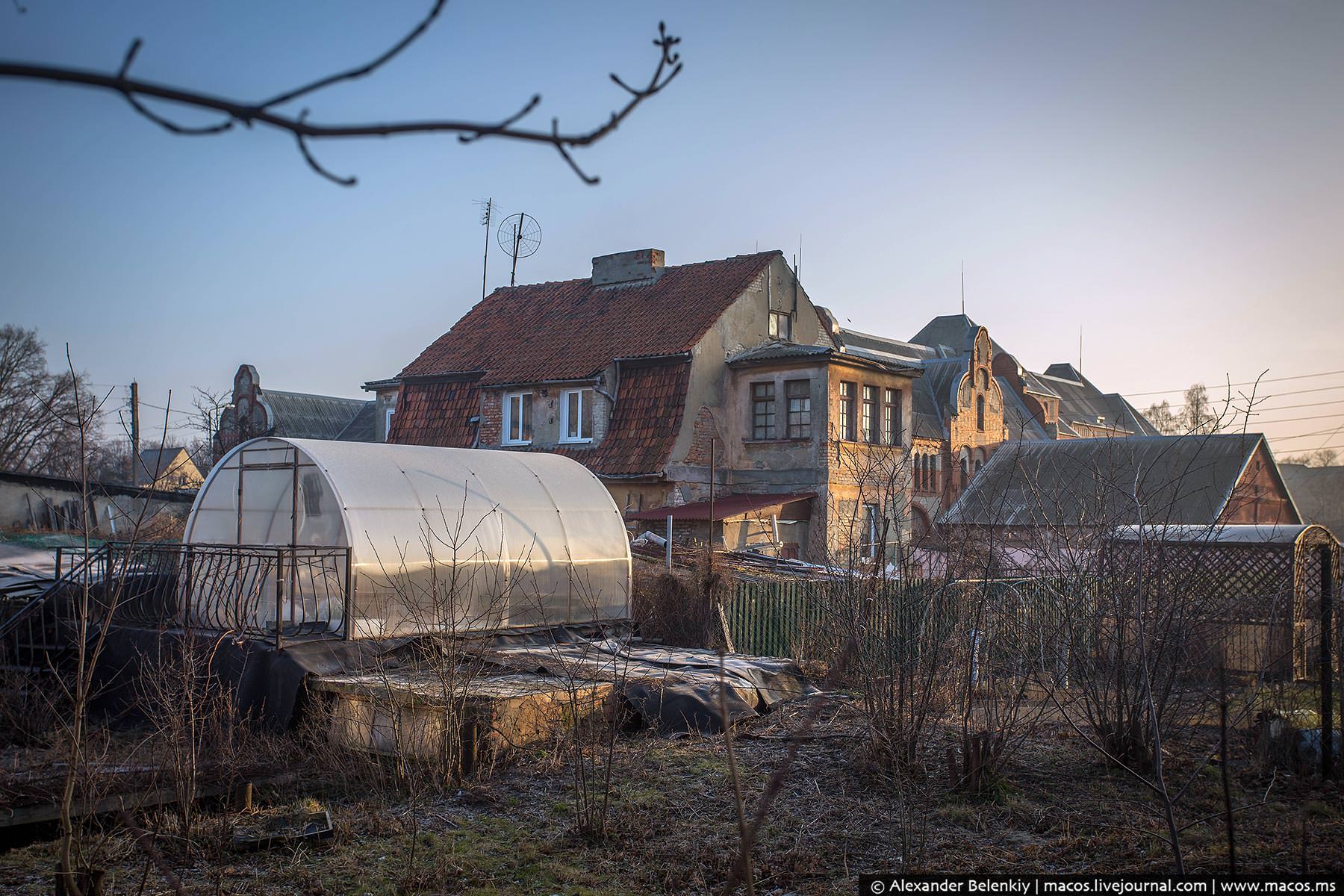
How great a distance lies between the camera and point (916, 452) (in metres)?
35.9

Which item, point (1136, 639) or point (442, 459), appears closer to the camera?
point (1136, 639)

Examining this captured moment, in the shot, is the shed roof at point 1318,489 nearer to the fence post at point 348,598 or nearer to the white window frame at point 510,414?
the white window frame at point 510,414

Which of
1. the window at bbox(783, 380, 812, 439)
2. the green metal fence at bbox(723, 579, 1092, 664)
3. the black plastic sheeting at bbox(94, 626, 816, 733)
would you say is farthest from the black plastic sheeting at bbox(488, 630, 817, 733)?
the window at bbox(783, 380, 812, 439)

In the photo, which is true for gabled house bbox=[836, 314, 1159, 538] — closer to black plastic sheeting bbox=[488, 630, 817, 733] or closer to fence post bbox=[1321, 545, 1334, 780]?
black plastic sheeting bbox=[488, 630, 817, 733]

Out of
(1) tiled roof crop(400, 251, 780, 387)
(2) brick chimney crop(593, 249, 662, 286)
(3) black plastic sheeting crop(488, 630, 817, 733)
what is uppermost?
(2) brick chimney crop(593, 249, 662, 286)

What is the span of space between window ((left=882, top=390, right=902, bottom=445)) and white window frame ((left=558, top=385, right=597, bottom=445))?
26.0 feet

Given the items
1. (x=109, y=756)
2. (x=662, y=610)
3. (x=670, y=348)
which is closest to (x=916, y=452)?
(x=670, y=348)

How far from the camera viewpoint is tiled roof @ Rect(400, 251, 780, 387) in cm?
2692

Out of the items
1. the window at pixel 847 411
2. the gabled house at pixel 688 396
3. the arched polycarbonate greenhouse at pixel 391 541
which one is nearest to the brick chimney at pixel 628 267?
the gabled house at pixel 688 396

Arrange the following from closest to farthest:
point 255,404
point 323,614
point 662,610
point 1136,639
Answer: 1. point 1136,639
2. point 323,614
3. point 662,610
4. point 255,404

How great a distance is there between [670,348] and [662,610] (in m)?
10.5

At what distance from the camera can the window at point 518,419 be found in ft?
91.0

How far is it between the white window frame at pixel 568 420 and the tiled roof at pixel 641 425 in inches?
7.7

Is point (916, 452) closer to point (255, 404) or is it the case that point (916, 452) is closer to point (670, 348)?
point (670, 348)
